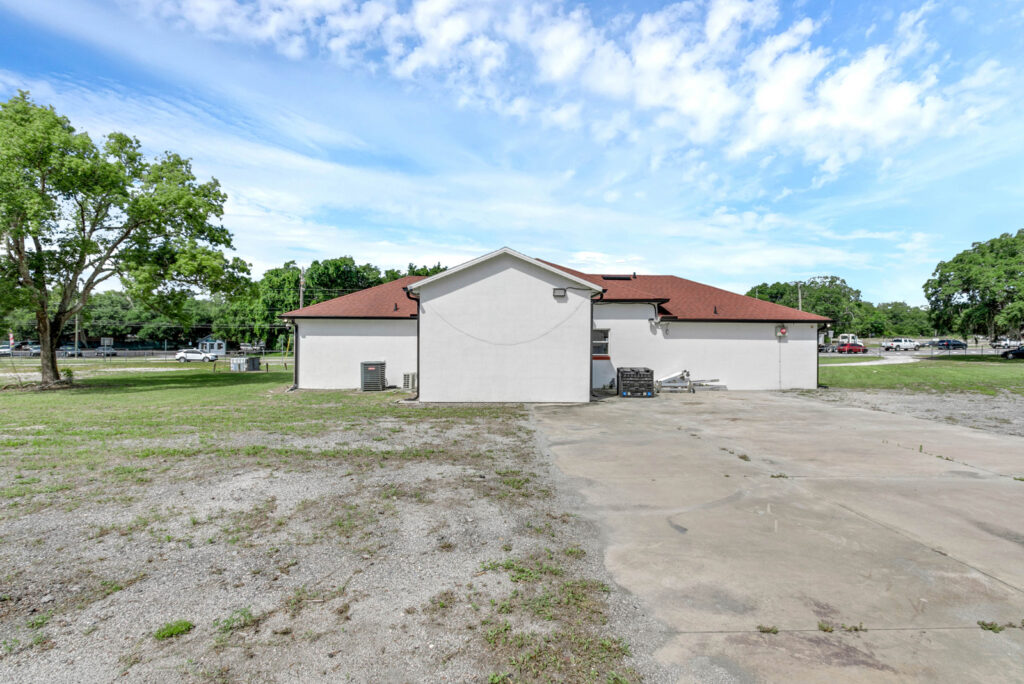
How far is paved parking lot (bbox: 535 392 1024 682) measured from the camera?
2.70m

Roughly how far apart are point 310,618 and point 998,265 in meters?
53.1

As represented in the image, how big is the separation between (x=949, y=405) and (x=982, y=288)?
32.5 m

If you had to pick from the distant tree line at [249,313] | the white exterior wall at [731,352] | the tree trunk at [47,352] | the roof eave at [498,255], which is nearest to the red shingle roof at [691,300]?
the white exterior wall at [731,352]

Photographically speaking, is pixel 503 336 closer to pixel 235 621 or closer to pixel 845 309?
pixel 235 621

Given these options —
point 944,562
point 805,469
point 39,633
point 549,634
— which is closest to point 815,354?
point 805,469

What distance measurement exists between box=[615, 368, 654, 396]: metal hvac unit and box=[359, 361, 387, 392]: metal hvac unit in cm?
949

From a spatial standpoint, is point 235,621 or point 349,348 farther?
point 349,348

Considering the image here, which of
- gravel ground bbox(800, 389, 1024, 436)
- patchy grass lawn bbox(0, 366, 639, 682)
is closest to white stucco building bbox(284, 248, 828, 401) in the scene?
gravel ground bbox(800, 389, 1024, 436)

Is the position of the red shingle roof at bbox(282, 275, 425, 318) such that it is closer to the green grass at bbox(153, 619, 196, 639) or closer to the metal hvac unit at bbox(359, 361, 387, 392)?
the metal hvac unit at bbox(359, 361, 387, 392)

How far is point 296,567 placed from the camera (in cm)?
375

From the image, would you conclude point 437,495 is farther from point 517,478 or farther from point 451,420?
point 451,420

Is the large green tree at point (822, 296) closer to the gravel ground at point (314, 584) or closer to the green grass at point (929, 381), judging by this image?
the green grass at point (929, 381)

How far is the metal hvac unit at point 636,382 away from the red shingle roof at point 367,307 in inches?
342

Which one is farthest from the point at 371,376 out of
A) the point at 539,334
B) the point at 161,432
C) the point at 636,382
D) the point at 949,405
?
the point at 949,405
